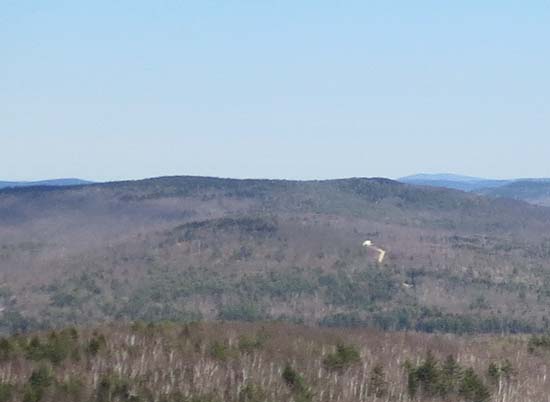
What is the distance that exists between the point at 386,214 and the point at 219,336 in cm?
12851

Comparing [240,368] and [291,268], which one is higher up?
[240,368]

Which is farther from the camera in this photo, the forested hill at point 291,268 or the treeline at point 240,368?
the forested hill at point 291,268

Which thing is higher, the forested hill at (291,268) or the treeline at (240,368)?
the treeline at (240,368)

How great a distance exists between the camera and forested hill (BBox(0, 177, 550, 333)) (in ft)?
301

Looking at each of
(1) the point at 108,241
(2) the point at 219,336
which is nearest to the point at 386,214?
(1) the point at 108,241

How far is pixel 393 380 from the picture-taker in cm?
3638

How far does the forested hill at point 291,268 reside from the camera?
3612 inches

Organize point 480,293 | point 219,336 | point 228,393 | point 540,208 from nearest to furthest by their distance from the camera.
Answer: point 228,393, point 219,336, point 480,293, point 540,208

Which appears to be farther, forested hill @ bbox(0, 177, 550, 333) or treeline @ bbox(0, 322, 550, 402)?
forested hill @ bbox(0, 177, 550, 333)

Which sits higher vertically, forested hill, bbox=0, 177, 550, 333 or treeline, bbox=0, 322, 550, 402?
treeline, bbox=0, 322, 550, 402

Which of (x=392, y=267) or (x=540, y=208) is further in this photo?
(x=540, y=208)

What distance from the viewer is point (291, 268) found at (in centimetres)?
11062

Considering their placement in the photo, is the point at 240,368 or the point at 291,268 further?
the point at 291,268

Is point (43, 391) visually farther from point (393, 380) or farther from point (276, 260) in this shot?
point (276, 260)
